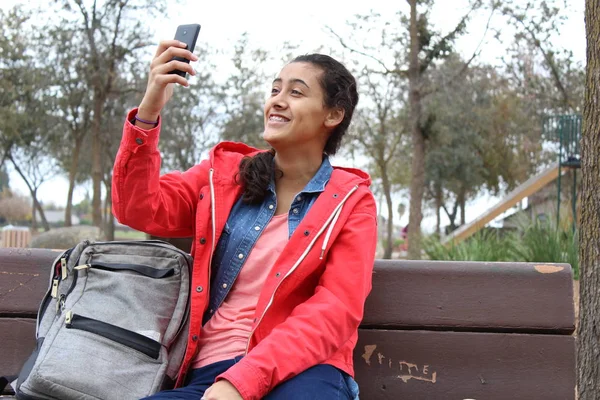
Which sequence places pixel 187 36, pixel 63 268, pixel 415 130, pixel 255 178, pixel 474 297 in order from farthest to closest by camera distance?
pixel 415 130 → pixel 474 297 → pixel 255 178 → pixel 63 268 → pixel 187 36

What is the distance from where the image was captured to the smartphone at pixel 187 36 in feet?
7.27

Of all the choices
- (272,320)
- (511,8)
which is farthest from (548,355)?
(511,8)

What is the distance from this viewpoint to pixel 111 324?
223 cm

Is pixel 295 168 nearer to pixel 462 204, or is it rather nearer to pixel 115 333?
pixel 115 333

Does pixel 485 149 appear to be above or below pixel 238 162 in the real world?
above

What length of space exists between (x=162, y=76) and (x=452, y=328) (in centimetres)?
144

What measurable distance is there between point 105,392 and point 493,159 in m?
30.5

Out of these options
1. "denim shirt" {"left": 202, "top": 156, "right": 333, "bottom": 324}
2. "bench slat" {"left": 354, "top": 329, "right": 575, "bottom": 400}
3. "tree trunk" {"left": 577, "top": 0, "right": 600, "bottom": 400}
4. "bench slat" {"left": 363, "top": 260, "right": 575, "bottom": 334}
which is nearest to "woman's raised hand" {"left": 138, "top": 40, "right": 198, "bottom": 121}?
"denim shirt" {"left": 202, "top": 156, "right": 333, "bottom": 324}

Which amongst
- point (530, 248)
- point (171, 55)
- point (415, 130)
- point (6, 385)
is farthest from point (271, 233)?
point (415, 130)

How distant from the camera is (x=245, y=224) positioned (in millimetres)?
2445

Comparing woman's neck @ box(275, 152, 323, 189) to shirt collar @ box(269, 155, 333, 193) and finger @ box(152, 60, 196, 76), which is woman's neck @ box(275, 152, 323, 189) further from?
finger @ box(152, 60, 196, 76)

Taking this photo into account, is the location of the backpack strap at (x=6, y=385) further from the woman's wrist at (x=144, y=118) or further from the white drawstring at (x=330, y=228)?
the white drawstring at (x=330, y=228)

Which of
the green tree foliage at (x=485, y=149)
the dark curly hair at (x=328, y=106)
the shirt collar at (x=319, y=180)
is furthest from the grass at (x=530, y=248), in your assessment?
the green tree foliage at (x=485, y=149)

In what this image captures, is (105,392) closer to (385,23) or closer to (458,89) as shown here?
(385,23)
